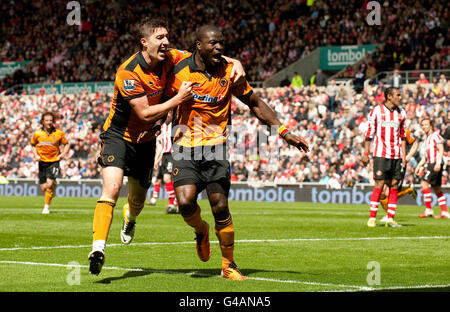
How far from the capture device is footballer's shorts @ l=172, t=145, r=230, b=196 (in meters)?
8.07

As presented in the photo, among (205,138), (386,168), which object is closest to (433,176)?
(386,168)

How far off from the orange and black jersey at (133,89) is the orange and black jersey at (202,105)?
13 cm

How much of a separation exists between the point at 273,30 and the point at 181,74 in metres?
30.5

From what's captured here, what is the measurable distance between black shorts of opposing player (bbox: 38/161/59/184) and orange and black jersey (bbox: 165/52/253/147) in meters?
12.1

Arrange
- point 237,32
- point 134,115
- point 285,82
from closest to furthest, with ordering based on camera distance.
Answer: point 134,115 < point 285,82 < point 237,32

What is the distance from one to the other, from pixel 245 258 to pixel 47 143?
1109 cm

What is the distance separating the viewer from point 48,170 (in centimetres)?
1973

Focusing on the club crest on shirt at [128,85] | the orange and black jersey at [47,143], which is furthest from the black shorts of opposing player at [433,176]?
the club crest on shirt at [128,85]

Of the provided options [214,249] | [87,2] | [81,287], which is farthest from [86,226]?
[87,2]

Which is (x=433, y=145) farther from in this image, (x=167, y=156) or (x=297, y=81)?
(x=297, y=81)

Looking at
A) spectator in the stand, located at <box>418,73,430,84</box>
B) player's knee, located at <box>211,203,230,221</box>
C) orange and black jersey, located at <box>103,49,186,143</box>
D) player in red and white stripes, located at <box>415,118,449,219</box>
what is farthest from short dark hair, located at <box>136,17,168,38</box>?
spectator in the stand, located at <box>418,73,430,84</box>

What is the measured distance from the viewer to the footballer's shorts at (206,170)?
26.5 feet

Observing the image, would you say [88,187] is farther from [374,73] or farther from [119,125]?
[119,125]

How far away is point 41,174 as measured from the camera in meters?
19.9
